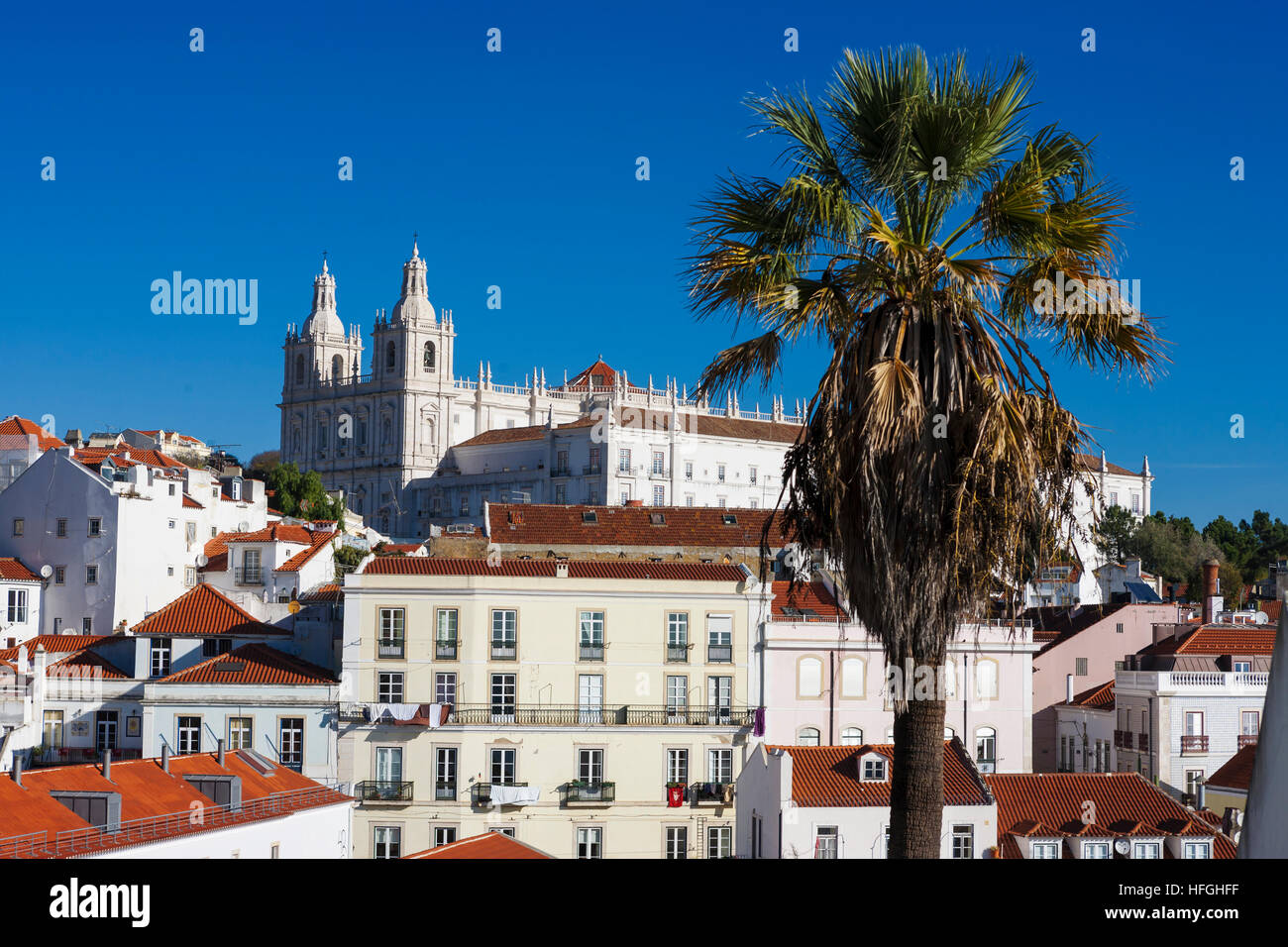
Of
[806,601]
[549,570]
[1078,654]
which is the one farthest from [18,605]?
[1078,654]

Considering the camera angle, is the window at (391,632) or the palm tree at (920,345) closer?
the palm tree at (920,345)

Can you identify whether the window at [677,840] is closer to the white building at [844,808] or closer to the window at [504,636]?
the white building at [844,808]

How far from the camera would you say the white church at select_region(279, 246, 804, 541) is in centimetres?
13662

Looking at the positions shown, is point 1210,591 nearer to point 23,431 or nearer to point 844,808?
point 844,808

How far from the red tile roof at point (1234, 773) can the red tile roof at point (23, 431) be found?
245 feet

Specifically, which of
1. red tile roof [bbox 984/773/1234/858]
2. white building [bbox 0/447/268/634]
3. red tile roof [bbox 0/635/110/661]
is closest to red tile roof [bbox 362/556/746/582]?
red tile roof [bbox 984/773/1234/858]

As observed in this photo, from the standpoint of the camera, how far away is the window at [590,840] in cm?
4503

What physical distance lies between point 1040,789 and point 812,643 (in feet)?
31.2

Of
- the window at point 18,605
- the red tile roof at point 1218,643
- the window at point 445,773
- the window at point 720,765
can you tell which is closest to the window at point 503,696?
the window at point 445,773

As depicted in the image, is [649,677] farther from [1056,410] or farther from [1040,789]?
[1056,410]

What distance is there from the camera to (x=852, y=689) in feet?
160
